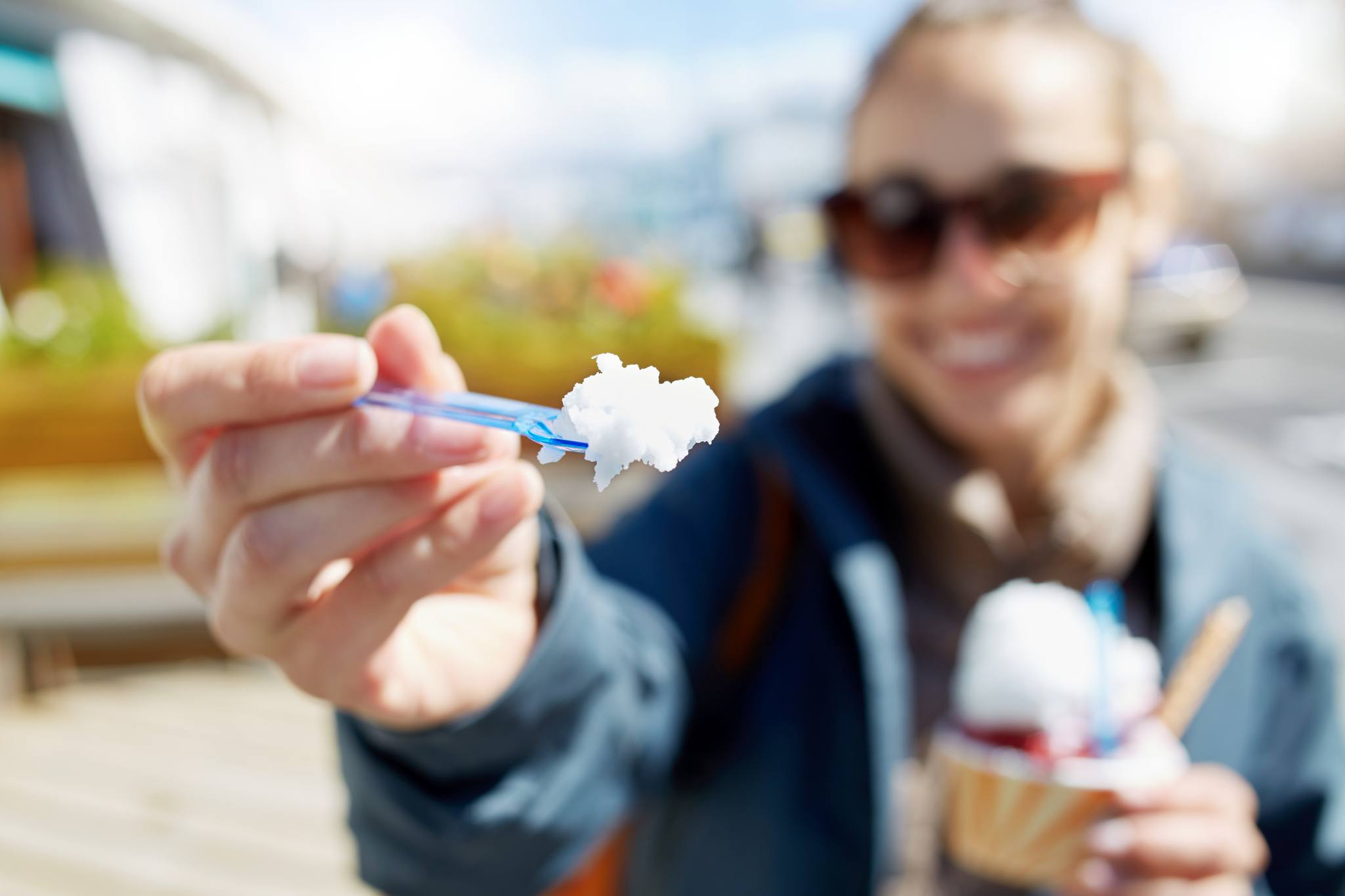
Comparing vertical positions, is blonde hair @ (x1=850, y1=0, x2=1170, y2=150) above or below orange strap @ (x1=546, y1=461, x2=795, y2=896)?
above

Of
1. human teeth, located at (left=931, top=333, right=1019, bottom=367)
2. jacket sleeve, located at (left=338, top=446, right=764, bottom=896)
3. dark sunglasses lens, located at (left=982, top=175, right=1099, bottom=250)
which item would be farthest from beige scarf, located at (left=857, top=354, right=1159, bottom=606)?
jacket sleeve, located at (left=338, top=446, right=764, bottom=896)

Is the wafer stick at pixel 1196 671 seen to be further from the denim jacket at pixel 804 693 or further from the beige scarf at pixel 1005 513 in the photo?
the beige scarf at pixel 1005 513

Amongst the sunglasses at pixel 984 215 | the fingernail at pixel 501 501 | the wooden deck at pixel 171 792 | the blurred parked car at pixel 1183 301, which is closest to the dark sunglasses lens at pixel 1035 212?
the sunglasses at pixel 984 215

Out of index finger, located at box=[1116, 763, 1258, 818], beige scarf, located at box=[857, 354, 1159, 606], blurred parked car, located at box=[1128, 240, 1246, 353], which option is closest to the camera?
index finger, located at box=[1116, 763, 1258, 818]

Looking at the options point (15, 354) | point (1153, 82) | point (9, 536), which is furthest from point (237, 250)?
point (1153, 82)

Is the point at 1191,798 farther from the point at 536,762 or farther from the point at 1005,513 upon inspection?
the point at 536,762

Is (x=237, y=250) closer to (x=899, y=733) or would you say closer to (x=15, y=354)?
(x=15, y=354)

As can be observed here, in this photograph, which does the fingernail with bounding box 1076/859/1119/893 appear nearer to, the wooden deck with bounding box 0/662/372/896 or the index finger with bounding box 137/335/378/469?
the index finger with bounding box 137/335/378/469
